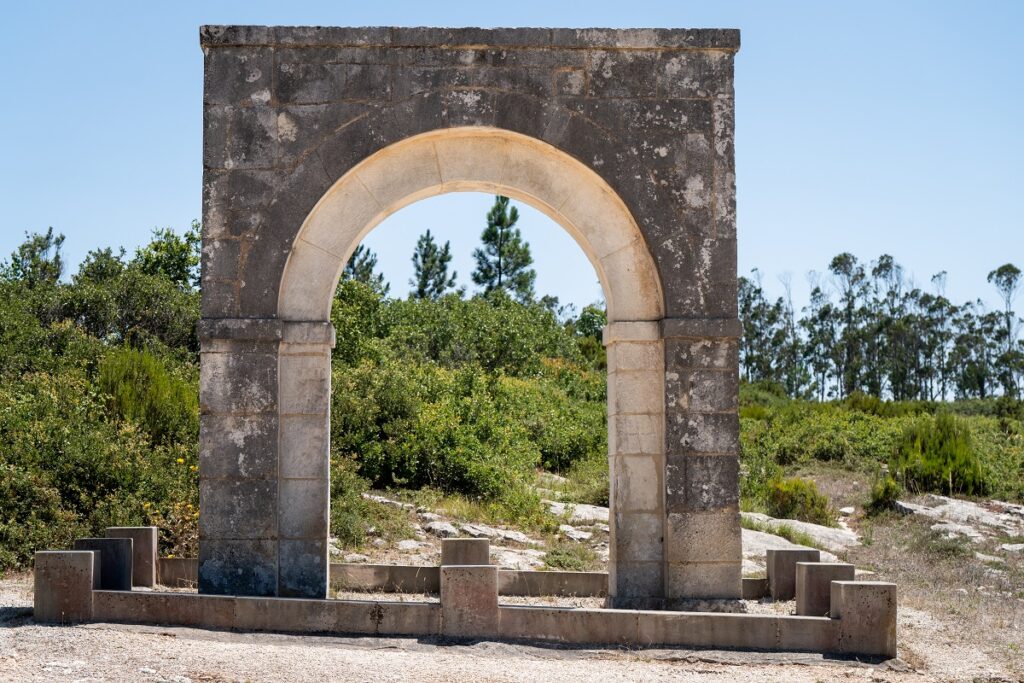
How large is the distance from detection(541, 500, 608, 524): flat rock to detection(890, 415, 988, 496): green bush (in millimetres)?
5374

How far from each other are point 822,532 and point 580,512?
322cm

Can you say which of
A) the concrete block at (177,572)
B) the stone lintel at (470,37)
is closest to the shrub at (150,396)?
the concrete block at (177,572)

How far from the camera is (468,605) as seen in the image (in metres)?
6.95

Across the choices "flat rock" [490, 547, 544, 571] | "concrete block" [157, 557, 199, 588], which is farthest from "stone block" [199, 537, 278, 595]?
"flat rock" [490, 547, 544, 571]

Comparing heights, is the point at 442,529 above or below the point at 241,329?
below

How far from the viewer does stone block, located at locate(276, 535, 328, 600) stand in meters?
7.77

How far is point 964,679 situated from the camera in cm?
656

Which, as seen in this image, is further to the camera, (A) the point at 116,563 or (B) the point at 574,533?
(B) the point at 574,533

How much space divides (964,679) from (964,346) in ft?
143

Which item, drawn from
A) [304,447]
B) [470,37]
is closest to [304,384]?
[304,447]

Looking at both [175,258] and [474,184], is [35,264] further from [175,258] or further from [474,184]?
[474,184]

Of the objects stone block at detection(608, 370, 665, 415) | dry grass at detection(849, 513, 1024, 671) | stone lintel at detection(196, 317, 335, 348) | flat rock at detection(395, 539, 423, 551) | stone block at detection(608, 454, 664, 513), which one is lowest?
dry grass at detection(849, 513, 1024, 671)

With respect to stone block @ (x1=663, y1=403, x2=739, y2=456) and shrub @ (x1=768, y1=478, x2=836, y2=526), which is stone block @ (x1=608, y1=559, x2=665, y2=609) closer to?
stone block @ (x1=663, y1=403, x2=739, y2=456)

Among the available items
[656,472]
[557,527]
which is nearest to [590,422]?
[557,527]
